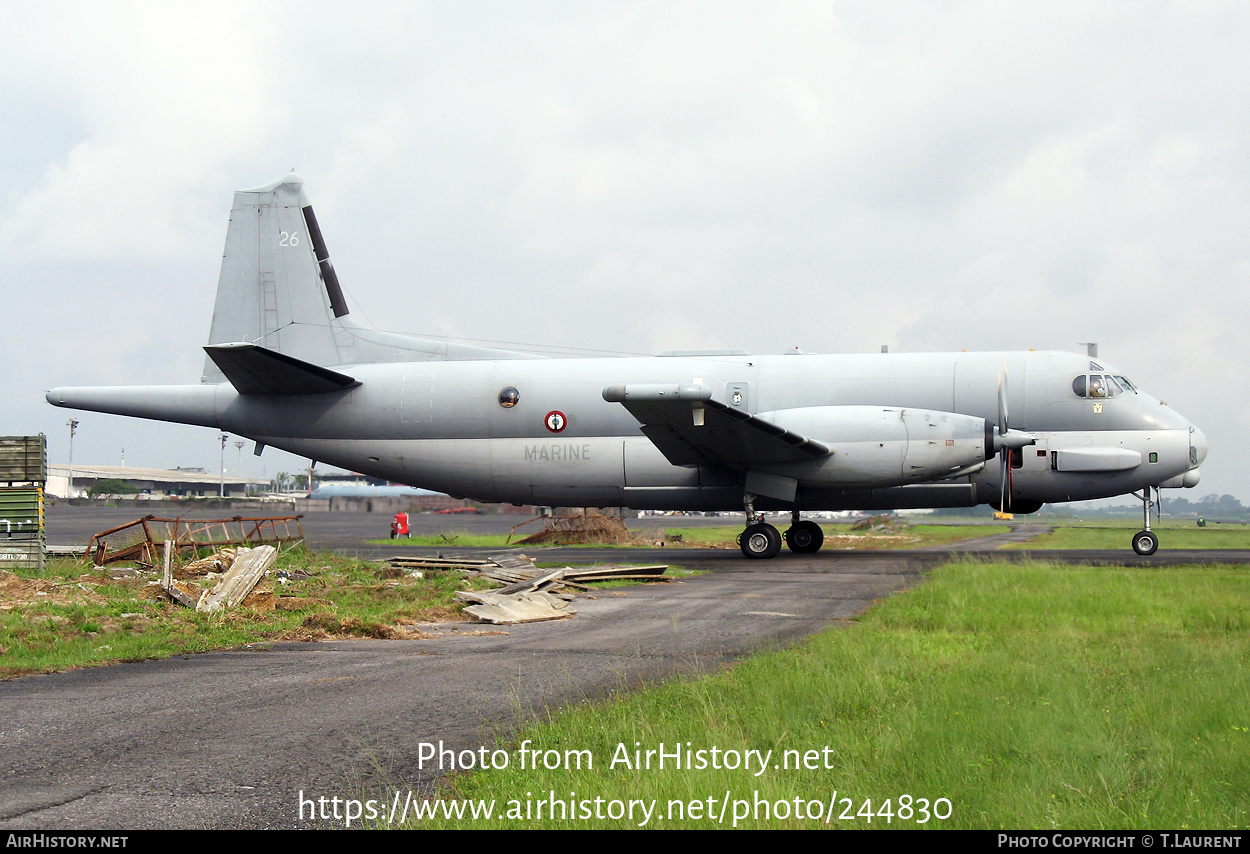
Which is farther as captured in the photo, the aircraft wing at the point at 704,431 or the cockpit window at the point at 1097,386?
the cockpit window at the point at 1097,386

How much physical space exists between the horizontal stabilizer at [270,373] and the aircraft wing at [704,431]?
27.8 feet

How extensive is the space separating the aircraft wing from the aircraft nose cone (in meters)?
9.05

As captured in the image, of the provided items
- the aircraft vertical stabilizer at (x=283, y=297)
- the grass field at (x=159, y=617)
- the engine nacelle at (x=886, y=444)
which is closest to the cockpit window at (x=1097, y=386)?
the engine nacelle at (x=886, y=444)

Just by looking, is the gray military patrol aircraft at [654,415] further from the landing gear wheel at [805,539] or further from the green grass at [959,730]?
the green grass at [959,730]

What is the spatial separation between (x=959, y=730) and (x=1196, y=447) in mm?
20780

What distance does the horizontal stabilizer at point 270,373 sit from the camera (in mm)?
23828

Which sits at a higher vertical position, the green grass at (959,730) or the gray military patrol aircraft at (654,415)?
the gray military patrol aircraft at (654,415)

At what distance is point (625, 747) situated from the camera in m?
6.09

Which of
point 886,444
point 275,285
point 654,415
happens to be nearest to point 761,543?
point 886,444

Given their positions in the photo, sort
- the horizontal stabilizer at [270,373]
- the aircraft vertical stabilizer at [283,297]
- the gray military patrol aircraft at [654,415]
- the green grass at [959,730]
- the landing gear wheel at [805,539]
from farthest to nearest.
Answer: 1. the aircraft vertical stabilizer at [283,297]
2. the landing gear wheel at [805,539]
3. the horizontal stabilizer at [270,373]
4. the gray military patrol aircraft at [654,415]
5. the green grass at [959,730]

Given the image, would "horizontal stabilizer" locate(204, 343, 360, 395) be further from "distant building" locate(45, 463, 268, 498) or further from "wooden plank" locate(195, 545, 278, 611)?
"distant building" locate(45, 463, 268, 498)
